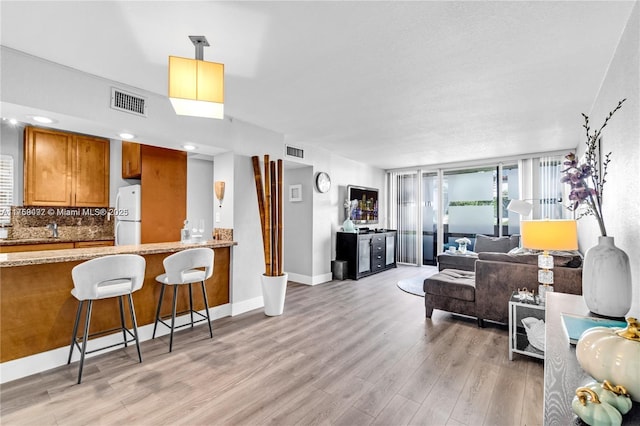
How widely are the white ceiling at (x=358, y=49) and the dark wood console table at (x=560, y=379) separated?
1.79m

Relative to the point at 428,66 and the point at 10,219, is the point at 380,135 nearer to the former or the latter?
the point at 428,66

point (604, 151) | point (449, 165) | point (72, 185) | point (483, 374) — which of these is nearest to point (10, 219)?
point (72, 185)

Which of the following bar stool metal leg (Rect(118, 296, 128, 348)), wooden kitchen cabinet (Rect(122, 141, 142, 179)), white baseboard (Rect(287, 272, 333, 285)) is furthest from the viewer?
white baseboard (Rect(287, 272, 333, 285))

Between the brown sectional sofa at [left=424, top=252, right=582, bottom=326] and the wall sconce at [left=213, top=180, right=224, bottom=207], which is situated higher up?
the wall sconce at [left=213, top=180, right=224, bottom=207]

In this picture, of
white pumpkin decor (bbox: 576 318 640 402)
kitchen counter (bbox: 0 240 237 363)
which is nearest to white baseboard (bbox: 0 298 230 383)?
kitchen counter (bbox: 0 240 237 363)

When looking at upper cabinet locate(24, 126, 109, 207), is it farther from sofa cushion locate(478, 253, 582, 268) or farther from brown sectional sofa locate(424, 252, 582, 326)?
sofa cushion locate(478, 253, 582, 268)

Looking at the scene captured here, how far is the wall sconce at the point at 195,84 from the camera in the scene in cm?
181

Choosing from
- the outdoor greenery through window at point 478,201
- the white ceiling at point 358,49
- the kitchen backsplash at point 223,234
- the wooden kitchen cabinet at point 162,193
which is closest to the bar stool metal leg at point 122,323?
the kitchen backsplash at point 223,234

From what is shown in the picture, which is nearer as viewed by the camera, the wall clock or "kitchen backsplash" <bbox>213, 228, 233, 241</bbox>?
"kitchen backsplash" <bbox>213, 228, 233, 241</bbox>

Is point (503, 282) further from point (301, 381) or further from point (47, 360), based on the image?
point (47, 360)

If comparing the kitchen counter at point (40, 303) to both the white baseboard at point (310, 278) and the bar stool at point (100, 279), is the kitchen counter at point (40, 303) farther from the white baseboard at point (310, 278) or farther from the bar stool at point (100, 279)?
the white baseboard at point (310, 278)

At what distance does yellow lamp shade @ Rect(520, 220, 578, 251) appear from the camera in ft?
7.36

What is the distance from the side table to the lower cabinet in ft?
10.5

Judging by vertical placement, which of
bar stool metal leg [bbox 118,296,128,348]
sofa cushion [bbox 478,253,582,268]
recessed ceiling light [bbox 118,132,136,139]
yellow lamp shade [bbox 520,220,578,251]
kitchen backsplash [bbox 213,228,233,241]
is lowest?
bar stool metal leg [bbox 118,296,128,348]
